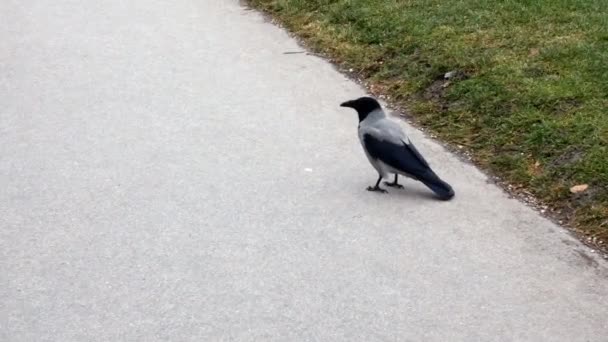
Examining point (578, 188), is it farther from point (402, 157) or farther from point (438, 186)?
point (402, 157)

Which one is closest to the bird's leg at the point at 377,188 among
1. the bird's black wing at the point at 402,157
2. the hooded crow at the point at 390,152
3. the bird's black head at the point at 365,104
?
the hooded crow at the point at 390,152

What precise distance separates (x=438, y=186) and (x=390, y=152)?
0.37 metres

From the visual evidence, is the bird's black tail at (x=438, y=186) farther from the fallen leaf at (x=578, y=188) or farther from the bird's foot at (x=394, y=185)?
the fallen leaf at (x=578, y=188)

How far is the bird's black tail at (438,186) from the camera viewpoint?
6293 mm

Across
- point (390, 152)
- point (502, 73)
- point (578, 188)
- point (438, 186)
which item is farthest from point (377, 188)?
point (502, 73)

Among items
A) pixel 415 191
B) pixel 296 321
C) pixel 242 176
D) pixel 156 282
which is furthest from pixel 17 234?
pixel 415 191

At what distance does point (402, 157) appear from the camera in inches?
251

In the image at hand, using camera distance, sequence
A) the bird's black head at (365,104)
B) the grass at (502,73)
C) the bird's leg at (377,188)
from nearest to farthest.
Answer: the grass at (502,73) < the bird's leg at (377,188) < the bird's black head at (365,104)

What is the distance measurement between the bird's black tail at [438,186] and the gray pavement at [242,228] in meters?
0.07

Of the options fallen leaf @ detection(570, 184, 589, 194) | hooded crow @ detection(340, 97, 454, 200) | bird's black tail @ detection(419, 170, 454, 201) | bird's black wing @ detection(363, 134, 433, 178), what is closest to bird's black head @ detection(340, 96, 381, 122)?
hooded crow @ detection(340, 97, 454, 200)

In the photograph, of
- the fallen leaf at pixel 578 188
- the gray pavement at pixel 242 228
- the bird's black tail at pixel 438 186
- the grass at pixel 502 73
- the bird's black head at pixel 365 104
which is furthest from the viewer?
the bird's black head at pixel 365 104

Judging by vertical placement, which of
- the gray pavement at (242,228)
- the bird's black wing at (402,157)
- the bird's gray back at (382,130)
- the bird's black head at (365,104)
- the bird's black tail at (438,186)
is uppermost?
the bird's black head at (365,104)

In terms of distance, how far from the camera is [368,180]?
676 cm

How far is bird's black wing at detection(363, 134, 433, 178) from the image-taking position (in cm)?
636
